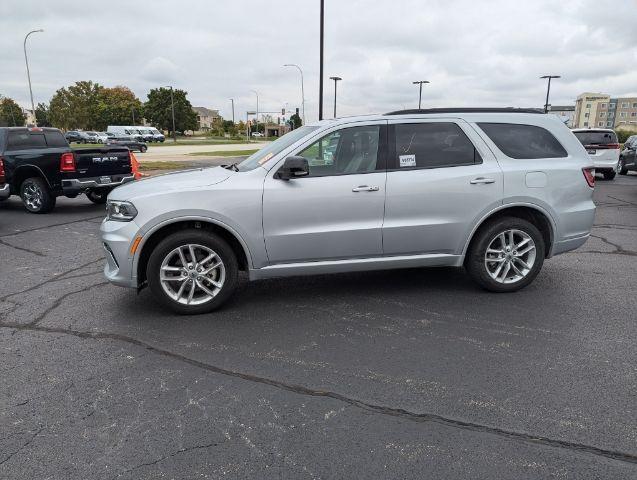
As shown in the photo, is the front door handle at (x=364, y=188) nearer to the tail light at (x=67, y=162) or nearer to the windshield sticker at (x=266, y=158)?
the windshield sticker at (x=266, y=158)

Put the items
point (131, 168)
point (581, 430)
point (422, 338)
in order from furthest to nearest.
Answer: point (131, 168), point (422, 338), point (581, 430)

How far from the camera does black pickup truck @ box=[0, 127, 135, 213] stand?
33.4ft

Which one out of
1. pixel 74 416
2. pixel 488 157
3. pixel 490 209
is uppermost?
pixel 488 157

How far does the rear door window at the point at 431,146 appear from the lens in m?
4.70

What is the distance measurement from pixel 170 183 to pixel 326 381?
7.73 ft

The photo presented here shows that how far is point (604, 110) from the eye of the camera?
138m

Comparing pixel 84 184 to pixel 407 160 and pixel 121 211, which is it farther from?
pixel 407 160

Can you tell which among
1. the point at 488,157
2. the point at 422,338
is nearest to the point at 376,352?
the point at 422,338

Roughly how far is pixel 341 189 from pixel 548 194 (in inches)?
84.8

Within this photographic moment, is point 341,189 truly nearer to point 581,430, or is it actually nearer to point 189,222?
point 189,222

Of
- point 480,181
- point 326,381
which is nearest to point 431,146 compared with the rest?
→ point 480,181

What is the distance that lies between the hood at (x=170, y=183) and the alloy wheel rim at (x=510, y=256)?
2.76 meters

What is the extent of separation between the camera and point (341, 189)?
445 cm

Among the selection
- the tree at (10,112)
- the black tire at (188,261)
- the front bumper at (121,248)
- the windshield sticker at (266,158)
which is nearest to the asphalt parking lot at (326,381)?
the black tire at (188,261)
